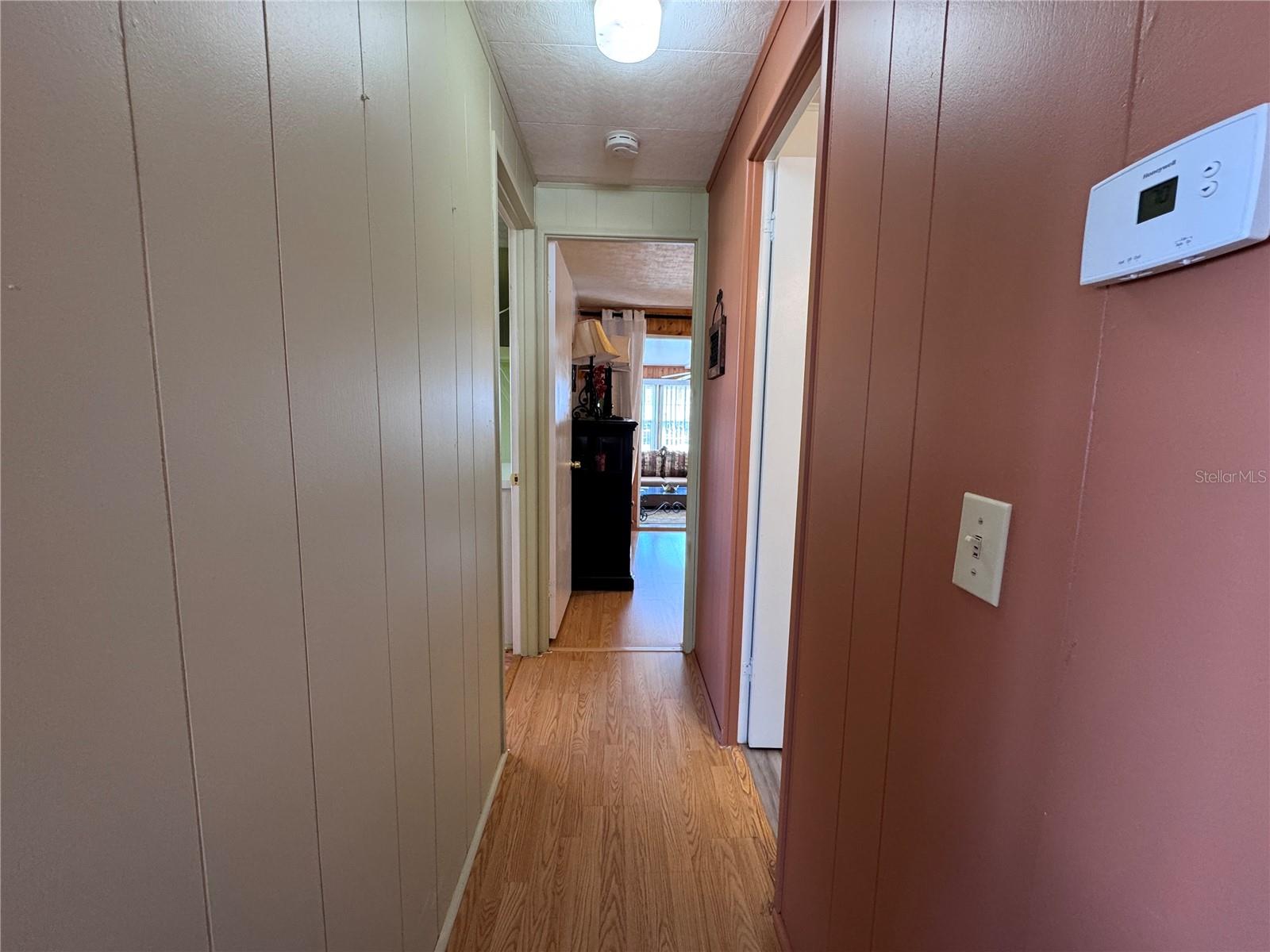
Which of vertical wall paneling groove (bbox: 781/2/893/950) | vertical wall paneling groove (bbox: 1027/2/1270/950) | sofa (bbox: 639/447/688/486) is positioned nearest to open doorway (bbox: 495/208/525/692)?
vertical wall paneling groove (bbox: 781/2/893/950)

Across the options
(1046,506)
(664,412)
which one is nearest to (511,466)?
(1046,506)

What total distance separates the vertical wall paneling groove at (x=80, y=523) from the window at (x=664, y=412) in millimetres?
6114

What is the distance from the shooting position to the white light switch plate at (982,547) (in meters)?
0.53

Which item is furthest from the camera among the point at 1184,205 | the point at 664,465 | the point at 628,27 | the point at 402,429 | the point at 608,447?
the point at 664,465

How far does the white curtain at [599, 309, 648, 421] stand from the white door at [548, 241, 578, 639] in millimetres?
1981

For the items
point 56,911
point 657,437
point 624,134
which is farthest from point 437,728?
point 657,437

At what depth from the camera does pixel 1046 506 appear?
0.48m

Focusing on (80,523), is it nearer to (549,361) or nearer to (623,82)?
(623,82)

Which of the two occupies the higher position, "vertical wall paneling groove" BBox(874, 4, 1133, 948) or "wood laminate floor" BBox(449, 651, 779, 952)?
"vertical wall paneling groove" BBox(874, 4, 1133, 948)

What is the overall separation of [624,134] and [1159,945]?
2.35 meters

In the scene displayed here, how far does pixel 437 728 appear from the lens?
3.62 ft

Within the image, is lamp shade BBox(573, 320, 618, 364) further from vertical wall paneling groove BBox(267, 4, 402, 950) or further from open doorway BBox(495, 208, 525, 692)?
vertical wall paneling groove BBox(267, 4, 402, 950)

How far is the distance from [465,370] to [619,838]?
4.81 feet

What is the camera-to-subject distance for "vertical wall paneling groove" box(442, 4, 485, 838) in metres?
1.17
